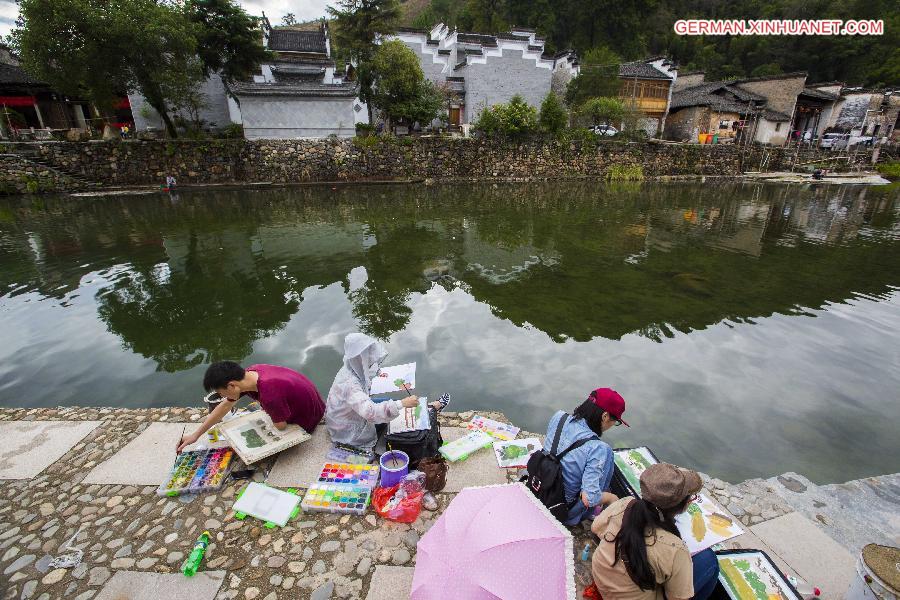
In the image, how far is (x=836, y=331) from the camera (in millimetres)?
7680

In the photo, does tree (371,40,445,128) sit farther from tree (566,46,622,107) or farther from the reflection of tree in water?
the reflection of tree in water

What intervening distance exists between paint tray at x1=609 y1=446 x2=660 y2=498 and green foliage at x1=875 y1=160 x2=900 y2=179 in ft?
144

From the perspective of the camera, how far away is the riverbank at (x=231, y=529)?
2.98 m

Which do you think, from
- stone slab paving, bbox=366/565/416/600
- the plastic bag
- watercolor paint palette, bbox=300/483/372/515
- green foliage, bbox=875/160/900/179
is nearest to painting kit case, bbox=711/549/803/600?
stone slab paving, bbox=366/565/416/600

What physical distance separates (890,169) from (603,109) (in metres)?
23.0

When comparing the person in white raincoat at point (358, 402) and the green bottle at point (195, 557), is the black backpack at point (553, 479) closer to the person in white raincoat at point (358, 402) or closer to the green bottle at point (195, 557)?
the person in white raincoat at point (358, 402)

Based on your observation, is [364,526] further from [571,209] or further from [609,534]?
[571,209]

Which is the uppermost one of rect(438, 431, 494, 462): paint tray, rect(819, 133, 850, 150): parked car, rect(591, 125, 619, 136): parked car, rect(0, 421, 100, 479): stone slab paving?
rect(591, 125, 619, 136): parked car

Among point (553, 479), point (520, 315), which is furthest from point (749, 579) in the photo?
point (520, 315)

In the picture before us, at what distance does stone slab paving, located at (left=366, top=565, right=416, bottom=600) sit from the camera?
9.43ft

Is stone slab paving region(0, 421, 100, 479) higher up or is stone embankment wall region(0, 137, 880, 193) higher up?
stone embankment wall region(0, 137, 880, 193)

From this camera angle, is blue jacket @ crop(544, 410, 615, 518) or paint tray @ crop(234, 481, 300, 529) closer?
blue jacket @ crop(544, 410, 615, 518)

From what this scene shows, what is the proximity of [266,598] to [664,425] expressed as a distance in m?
4.59

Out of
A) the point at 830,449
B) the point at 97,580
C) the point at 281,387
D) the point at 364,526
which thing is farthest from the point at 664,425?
the point at 97,580
